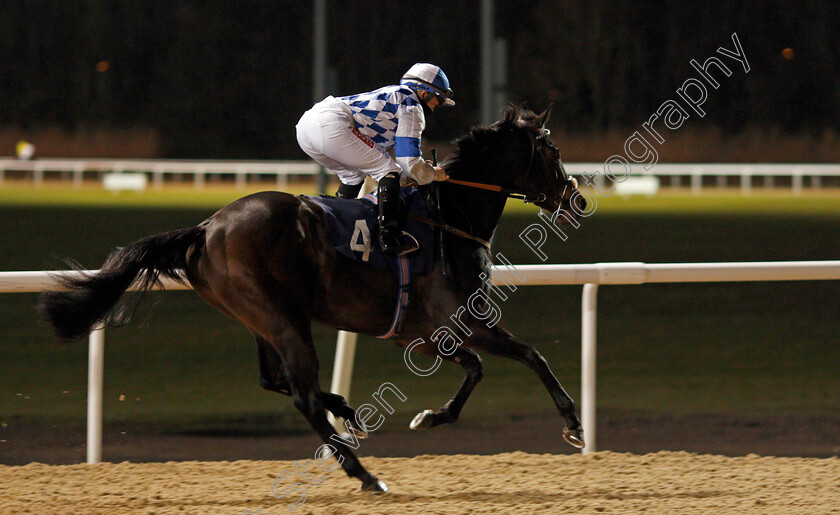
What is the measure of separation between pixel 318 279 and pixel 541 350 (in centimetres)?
387

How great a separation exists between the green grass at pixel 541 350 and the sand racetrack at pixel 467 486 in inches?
26.3

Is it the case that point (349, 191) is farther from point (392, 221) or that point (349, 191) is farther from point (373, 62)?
point (373, 62)

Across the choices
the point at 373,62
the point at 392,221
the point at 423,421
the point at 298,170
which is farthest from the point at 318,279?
the point at 373,62

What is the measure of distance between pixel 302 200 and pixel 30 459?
5.57 ft

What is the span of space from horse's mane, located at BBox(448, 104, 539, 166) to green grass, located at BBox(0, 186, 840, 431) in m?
1.42

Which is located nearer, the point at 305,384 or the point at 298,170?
the point at 305,384

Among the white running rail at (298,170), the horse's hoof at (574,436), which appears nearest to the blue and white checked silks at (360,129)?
the horse's hoof at (574,436)

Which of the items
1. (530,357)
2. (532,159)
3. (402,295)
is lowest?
(530,357)

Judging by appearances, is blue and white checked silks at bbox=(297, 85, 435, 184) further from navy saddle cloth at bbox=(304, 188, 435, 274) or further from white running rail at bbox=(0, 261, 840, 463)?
white running rail at bbox=(0, 261, 840, 463)

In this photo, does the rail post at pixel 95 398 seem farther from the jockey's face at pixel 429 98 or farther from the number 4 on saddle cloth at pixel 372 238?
the jockey's face at pixel 429 98

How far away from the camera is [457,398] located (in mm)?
4398

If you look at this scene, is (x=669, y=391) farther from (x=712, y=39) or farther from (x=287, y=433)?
(x=712, y=39)

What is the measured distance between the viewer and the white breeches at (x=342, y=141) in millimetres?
4438

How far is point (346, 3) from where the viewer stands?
46.3 metres
